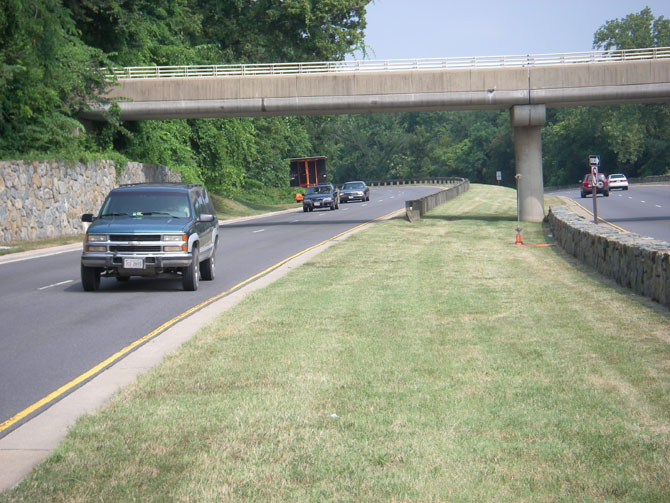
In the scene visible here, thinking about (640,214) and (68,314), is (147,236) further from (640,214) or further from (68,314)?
(640,214)

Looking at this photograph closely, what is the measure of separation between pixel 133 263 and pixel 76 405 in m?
8.10

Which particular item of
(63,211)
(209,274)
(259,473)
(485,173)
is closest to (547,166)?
(485,173)

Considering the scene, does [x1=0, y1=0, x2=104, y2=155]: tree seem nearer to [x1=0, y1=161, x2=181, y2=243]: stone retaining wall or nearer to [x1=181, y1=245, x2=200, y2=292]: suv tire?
[x1=0, y1=161, x2=181, y2=243]: stone retaining wall

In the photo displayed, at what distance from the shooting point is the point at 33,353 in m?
9.88

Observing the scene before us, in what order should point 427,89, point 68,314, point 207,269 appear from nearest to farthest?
point 68,314, point 207,269, point 427,89

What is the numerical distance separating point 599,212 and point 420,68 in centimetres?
1333

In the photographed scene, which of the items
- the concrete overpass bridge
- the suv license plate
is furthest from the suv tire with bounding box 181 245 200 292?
the concrete overpass bridge

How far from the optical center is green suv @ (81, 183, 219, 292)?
15250mm

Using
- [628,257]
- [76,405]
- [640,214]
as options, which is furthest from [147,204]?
[640,214]

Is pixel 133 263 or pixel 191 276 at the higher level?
pixel 133 263

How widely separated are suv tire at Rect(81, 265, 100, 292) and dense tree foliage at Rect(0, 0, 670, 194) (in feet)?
55.1

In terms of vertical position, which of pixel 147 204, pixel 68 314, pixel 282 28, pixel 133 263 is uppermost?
pixel 282 28

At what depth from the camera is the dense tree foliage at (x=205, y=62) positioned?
107ft

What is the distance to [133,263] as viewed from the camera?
15219 mm
